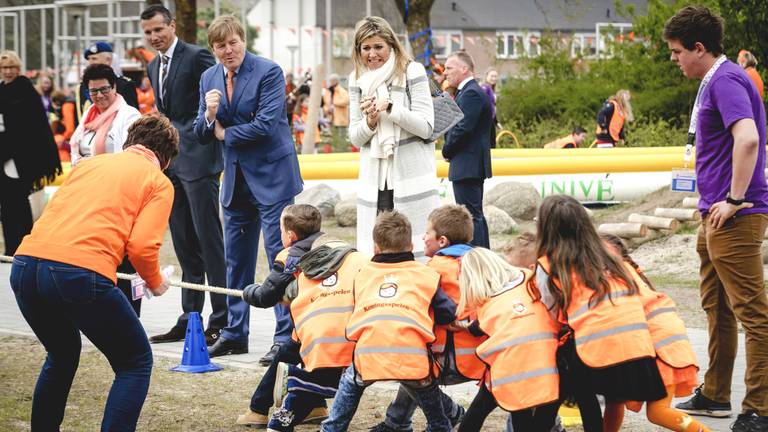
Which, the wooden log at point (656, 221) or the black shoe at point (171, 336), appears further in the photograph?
the wooden log at point (656, 221)

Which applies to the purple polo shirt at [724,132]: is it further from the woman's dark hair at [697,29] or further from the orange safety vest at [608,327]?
the orange safety vest at [608,327]

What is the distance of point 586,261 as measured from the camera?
5156mm

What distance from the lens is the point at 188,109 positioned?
333 inches

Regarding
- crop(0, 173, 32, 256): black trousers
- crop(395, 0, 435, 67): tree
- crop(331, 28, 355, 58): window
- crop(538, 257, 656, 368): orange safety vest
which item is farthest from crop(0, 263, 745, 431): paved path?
crop(331, 28, 355, 58): window

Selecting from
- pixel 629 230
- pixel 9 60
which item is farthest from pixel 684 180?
pixel 9 60

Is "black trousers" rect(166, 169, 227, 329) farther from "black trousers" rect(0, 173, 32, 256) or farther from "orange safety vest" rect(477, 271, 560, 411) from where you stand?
"black trousers" rect(0, 173, 32, 256)

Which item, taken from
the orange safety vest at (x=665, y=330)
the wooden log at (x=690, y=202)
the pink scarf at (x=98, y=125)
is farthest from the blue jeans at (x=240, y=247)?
the wooden log at (x=690, y=202)

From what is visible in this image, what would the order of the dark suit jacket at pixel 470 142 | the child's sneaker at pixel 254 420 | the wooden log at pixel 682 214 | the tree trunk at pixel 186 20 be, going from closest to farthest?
1. the child's sneaker at pixel 254 420
2. the dark suit jacket at pixel 470 142
3. the wooden log at pixel 682 214
4. the tree trunk at pixel 186 20

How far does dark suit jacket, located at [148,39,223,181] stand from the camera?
8375 millimetres

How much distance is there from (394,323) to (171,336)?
346 centimetres

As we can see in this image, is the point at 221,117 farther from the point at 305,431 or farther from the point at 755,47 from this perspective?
the point at 755,47

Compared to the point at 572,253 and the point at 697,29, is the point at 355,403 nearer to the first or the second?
the point at 572,253

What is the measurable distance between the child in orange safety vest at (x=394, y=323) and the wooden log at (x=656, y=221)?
26.2 feet

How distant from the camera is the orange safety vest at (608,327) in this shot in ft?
16.6
